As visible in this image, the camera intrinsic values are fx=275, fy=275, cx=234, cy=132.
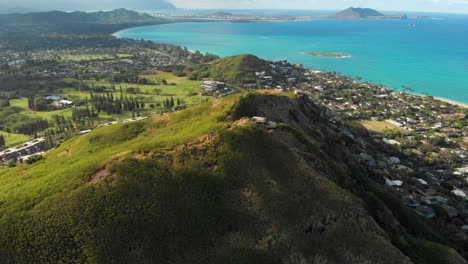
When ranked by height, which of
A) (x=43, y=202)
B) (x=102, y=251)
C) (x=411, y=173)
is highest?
(x=43, y=202)

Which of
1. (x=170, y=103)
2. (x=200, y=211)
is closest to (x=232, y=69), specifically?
(x=170, y=103)

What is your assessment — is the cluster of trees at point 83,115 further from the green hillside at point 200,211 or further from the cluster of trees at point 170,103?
the green hillside at point 200,211

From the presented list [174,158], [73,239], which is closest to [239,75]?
[174,158]

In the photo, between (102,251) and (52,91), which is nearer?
(102,251)

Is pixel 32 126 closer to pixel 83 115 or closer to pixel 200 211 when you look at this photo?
pixel 83 115

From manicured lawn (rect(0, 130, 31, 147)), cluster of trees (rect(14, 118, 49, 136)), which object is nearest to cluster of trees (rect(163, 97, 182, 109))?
cluster of trees (rect(14, 118, 49, 136))

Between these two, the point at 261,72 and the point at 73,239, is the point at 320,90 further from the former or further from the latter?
the point at 73,239
